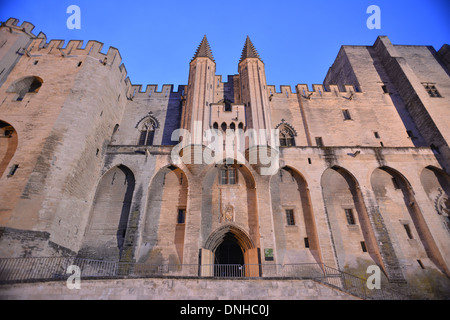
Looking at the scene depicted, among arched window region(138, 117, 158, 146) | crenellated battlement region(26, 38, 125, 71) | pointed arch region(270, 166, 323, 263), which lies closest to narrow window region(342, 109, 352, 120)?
pointed arch region(270, 166, 323, 263)

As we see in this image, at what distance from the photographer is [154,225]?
555 inches

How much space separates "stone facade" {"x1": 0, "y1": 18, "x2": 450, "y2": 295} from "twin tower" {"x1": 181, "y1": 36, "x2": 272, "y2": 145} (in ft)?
0.40

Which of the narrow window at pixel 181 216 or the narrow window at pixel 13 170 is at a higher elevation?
the narrow window at pixel 13 170

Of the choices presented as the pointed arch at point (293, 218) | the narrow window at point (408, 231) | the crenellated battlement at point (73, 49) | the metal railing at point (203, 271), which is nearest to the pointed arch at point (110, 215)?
the metal railing at point (203, 271)

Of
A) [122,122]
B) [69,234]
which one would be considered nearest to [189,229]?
[69,234]

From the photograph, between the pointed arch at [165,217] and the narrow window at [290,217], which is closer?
the pointed arch at [165,217]

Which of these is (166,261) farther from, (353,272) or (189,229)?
(353,272)

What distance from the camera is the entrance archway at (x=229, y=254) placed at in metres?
12.7

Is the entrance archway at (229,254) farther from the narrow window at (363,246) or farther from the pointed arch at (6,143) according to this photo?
the pointed arch at (6,143)

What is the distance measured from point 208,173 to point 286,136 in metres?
7.36

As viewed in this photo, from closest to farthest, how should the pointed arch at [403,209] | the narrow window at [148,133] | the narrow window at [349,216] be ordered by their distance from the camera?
1. the pointed arch at [403,209]
2. the narrow window at [349,216]
3. the narrow window at [148,133]

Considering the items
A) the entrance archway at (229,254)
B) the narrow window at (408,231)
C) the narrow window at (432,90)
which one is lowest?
the entrance archway at (229,254)
